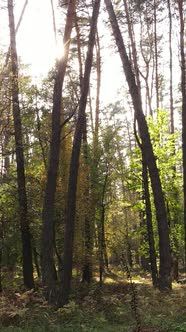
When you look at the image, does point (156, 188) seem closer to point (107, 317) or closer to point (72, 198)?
point (72, 198)

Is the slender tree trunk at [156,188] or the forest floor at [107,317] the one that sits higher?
the slender tree trunk at [156,188]

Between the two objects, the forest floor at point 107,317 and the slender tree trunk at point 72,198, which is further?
the slender tree trunk at point 72,198

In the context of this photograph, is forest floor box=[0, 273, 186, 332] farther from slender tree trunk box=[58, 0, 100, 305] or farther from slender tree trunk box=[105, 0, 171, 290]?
slender tree trunk box=[105, 0, 171, 290]

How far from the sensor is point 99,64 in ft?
72.2

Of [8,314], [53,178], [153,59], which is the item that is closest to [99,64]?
[153,59]

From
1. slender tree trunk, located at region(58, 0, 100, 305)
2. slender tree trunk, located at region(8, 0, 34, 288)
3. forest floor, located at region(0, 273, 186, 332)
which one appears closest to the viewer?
forest floor, located at region(0, 273, 186, 332)

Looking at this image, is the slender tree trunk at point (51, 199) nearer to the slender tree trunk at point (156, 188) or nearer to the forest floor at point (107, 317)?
the forest floor at point (107, 317)

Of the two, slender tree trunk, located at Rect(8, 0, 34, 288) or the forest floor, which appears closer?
the forest floor

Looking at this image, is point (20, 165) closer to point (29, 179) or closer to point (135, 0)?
point (29, 179)

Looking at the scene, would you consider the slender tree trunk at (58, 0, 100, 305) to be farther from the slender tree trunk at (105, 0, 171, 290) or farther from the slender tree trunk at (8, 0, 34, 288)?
the slender tree trunk at (8, 0, 34, 288)

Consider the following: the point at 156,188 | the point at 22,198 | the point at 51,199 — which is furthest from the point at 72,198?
the point at 22,198

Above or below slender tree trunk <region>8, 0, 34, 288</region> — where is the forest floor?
below

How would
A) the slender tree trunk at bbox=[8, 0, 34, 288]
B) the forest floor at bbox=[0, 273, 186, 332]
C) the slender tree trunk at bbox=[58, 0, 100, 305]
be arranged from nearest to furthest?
the forest floor at bbox=[0, 273, 186, 332]
the slender tree trunk at bbox=[58, 0, 100, 305]
the slender tree trunk at bbox=[8, 0, 34, 288]

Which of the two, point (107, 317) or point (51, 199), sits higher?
point (51, 199)
